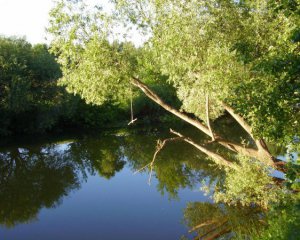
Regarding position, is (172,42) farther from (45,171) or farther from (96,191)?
(45,171)

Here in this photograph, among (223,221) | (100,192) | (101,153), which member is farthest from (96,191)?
(101,153)

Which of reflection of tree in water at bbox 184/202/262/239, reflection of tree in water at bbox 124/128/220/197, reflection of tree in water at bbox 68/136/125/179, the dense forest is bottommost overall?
reflection of tree in water at bbox 184/202/262/239

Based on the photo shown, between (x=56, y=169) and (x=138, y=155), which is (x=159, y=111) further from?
(x=56, y=169)

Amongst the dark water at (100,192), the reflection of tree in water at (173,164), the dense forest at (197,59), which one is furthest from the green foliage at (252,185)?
the reflection of tree in water at (173,164)

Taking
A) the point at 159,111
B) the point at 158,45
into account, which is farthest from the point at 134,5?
the point at 159,111

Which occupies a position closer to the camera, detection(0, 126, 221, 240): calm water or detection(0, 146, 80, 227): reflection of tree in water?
detection(0, 126, 221, 240): calm water

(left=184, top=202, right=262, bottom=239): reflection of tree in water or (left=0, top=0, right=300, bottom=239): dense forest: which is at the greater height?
(left=0, top=0, right=300, bottom=239): dense forest

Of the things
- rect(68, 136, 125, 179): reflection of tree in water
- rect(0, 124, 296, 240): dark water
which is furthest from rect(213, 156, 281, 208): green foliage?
rect(68, 136, 125, 179): reflection of tree in water

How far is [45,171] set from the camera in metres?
28.2

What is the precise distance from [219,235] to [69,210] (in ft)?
29.5

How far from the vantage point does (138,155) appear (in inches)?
1303

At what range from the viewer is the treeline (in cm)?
3834

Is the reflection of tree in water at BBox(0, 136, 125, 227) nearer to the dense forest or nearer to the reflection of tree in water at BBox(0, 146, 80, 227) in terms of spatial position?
the reflection of tree in water at BBox(0, 146, 80, 227)

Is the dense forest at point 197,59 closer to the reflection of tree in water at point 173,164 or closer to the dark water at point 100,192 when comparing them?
the dark water at point 100,192
